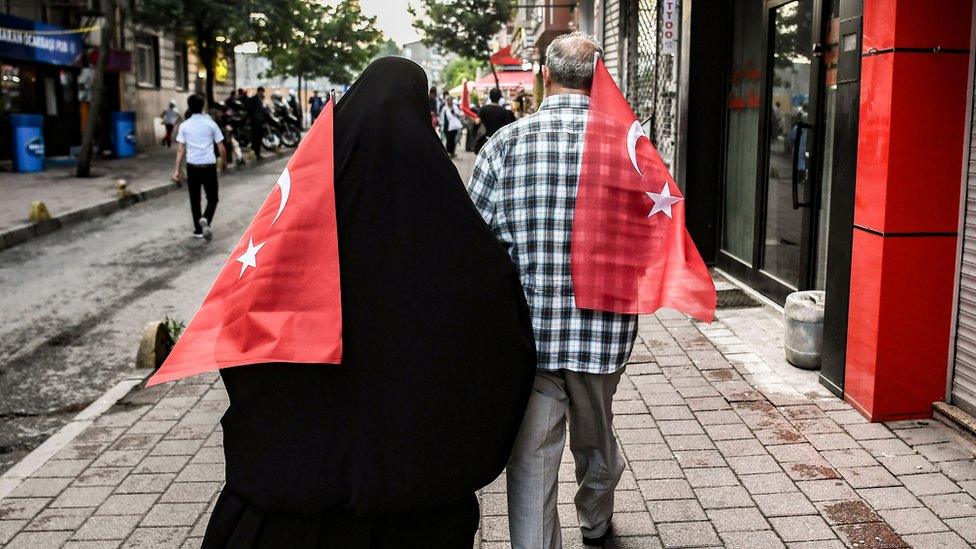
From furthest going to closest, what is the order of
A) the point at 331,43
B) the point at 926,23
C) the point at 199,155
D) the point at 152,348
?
the point at 331,43
the point at 199,155
the point at 152,348
the point at 926,23

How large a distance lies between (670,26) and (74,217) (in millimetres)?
9634

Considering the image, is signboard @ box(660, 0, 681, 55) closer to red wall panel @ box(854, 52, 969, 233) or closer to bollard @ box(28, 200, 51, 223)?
red wall panel @ box(854, 52, 969, 233)

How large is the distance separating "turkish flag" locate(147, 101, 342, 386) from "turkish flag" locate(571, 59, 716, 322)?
1.03m

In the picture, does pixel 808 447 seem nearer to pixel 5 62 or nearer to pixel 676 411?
pixel 676 411

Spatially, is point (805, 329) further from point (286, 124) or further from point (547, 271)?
point (286, 124)

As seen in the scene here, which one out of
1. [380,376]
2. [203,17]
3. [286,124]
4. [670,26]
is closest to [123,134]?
[203,17]

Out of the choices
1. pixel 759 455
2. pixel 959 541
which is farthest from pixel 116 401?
pixel 959 541

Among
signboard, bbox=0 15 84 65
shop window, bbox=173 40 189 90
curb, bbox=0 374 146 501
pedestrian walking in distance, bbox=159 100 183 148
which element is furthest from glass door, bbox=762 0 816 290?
shop window, bbox=173 40 189 90

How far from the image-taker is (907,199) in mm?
5059

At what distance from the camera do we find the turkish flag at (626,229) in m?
3.19

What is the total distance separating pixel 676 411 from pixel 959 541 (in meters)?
1.90

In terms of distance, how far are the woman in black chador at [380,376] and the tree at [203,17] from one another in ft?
82.2

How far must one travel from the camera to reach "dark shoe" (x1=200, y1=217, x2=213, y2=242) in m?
13.2

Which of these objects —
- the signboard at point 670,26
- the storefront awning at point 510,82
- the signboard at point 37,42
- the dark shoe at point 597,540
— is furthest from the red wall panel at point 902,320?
the storefront awning at point 510,82
